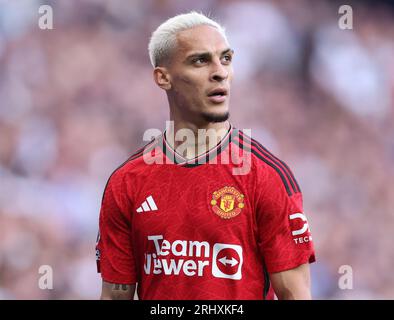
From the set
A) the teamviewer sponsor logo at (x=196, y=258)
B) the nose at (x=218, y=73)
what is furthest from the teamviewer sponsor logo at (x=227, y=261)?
the nose at (x=218, y=73)

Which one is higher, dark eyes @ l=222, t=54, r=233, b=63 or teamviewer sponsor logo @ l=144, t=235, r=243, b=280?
dark eyes @ l=222, t=54, r=233, b=63

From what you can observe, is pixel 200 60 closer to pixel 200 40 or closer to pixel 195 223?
pixel 200 40

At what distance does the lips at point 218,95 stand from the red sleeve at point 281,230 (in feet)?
1.49

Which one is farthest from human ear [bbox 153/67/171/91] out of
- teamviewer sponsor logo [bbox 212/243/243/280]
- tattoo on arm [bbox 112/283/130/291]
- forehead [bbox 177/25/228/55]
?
tattoo on arm [bbox 112/283/130/291]

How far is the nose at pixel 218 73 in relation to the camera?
331 centimetres

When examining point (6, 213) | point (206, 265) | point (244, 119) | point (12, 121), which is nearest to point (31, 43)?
point (12, 121)

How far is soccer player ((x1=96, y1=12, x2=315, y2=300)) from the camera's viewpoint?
3205 millimetres

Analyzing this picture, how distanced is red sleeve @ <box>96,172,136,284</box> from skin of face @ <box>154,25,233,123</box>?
1.70 feet

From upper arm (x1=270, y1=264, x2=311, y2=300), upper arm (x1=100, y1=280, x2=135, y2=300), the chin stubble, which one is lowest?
upper arm (x1=100, y1=280, x2=135, y2=300)

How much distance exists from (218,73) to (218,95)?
11cm

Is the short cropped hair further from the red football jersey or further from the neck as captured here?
the red football jersey

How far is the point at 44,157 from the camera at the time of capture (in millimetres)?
6914

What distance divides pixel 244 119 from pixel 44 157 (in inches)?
82.2

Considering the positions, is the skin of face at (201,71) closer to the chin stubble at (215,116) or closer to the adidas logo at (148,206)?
the chin stubble at (215,116)
